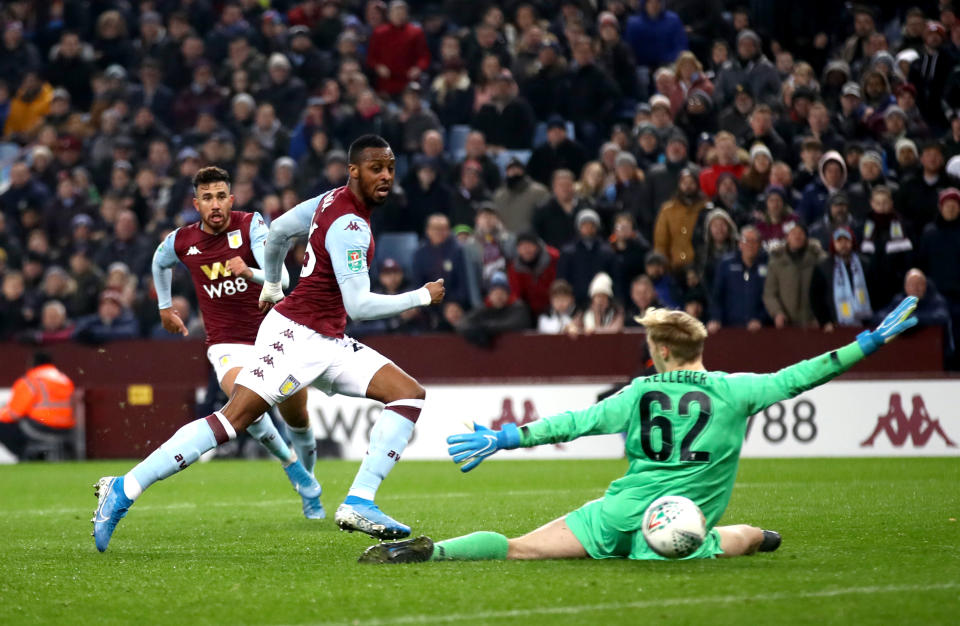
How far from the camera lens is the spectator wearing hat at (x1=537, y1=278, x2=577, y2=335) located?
56.7 feet

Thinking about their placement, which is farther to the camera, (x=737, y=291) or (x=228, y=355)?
(x=737, y=291)

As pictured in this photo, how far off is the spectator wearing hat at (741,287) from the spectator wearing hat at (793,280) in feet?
0.39

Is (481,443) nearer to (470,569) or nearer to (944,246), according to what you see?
(470,569)

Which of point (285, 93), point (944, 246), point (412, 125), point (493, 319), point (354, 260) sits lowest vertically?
point (493, 319)

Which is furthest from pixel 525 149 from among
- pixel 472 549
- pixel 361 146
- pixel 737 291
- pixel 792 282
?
pixel 472 549

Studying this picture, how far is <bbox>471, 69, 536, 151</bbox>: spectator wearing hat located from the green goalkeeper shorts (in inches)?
518

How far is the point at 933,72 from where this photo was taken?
17328 millimetres

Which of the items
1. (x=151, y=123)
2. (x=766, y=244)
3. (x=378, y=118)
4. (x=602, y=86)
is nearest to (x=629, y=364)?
(x=766, y=244)

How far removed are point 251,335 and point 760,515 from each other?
382 cm

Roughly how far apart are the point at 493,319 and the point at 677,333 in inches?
433

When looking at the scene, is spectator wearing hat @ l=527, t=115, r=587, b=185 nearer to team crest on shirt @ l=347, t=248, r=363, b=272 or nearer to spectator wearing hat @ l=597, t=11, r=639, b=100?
spectator wearing hat @ l=597, t=11, r=639, b=100

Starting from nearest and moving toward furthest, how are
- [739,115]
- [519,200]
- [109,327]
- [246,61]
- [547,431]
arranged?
[547,431]
[739,115]
[519,200]
[109,327]
[246,61]

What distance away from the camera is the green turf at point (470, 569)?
18.8ft

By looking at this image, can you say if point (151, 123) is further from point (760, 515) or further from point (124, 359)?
point (760, 515)
